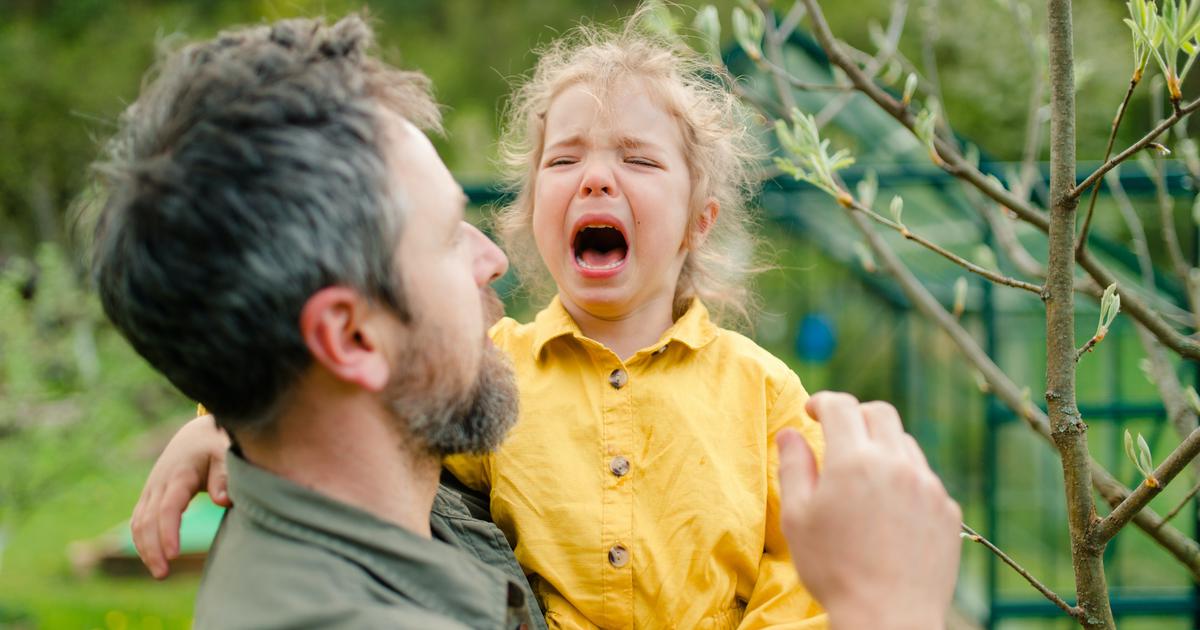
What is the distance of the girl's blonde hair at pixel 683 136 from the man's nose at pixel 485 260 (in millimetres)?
557

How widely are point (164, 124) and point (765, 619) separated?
111 centimetres

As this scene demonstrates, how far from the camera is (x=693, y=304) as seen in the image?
214 cm

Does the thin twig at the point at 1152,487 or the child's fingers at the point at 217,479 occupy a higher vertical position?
the thin twig at the point at 1152,487

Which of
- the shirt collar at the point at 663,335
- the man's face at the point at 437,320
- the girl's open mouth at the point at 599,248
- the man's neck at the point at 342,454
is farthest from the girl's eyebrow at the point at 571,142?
the man's neck at the point at 342,454

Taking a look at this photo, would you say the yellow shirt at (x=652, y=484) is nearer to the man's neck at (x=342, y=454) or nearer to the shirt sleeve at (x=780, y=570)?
the shirt sleeve at (x=780, y=570)

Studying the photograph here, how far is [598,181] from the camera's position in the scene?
2014 mm

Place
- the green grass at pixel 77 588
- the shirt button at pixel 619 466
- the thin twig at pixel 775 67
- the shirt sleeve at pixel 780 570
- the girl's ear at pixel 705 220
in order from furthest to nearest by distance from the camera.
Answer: the green grass at pixel 77 588
the thin twig at pixel 775 67
the girl's ear at pixel 705 220
the shirt button at pixel 619 466
the shirt sleeve at pixel 780 570

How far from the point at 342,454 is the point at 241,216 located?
0.32 meters

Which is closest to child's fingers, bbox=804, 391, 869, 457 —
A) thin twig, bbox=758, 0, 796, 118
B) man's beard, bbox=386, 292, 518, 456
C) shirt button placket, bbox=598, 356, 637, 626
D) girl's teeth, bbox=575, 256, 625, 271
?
man's beard, bbox=386, 292, 518, 456

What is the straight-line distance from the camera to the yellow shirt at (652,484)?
182 centimetres

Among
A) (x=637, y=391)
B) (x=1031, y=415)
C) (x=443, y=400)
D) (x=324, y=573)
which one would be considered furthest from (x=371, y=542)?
(x=1031, y=415)

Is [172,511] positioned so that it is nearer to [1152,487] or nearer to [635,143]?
[635,143]

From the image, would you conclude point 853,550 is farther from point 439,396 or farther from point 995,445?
point 995,445

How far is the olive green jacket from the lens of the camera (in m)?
1.25
